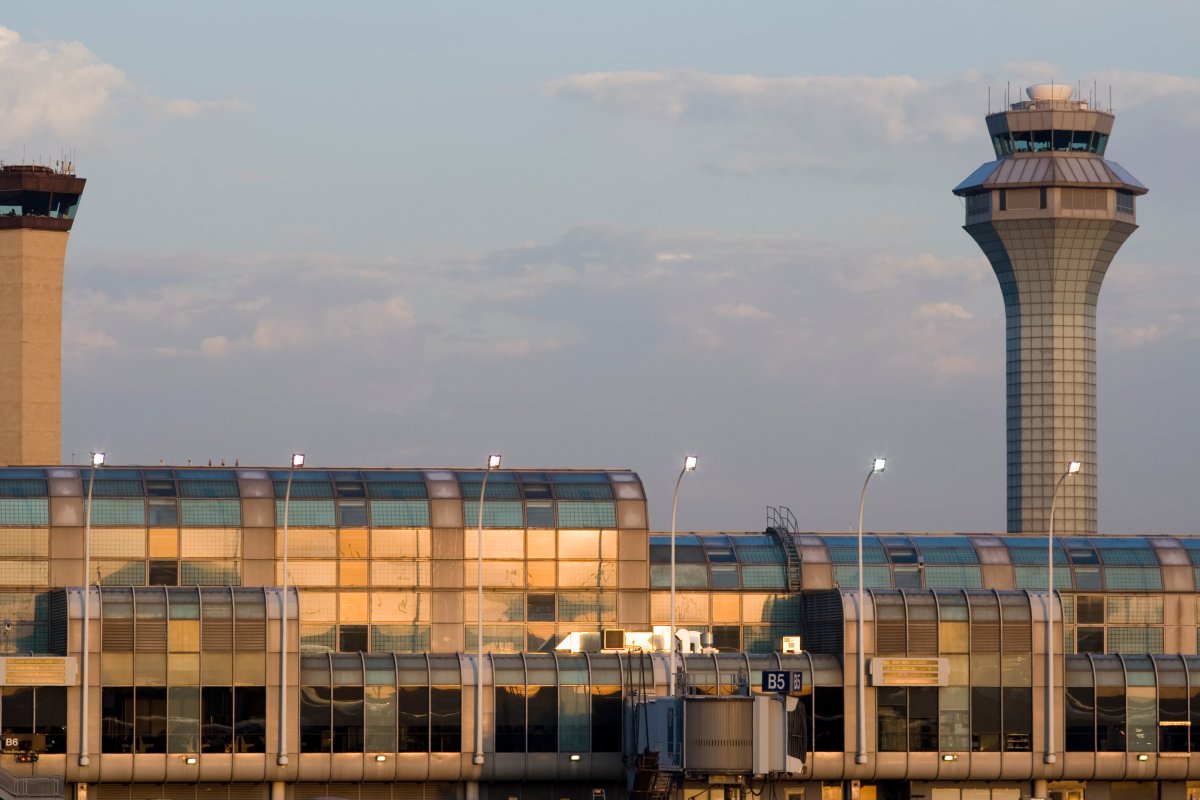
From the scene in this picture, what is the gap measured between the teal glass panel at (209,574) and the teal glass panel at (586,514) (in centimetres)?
1852

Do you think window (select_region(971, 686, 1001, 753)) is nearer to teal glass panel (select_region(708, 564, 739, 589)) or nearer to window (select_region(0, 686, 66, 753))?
teal glass panel (select_region(708, 564, 739, 589))

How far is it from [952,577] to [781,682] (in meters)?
24.0

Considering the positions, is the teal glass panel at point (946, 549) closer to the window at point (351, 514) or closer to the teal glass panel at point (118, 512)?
the window at point (351, 514)

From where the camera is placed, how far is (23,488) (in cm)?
11988

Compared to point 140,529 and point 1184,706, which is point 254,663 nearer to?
point 140,529

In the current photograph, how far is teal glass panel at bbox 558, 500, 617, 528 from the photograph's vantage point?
124250 millimetres

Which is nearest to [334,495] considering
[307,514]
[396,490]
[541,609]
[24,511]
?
[307,514]

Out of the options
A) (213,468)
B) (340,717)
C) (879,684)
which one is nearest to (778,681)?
(879,684)

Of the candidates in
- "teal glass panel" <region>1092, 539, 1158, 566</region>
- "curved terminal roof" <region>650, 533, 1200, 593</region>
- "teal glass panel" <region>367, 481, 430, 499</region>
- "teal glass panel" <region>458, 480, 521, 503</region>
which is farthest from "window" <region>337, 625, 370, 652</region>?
"teal glass panel" <region>1092, 539, 1158, 566</region>

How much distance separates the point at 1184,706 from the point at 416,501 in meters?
43.7

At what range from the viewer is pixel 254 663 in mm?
108000

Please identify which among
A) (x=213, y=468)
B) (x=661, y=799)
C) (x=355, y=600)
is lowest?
(x=661, y=799)

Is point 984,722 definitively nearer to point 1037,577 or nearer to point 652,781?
point 652,781

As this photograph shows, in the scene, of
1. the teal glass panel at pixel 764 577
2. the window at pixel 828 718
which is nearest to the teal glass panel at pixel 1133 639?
the teal glass panel at pixel 764 577
